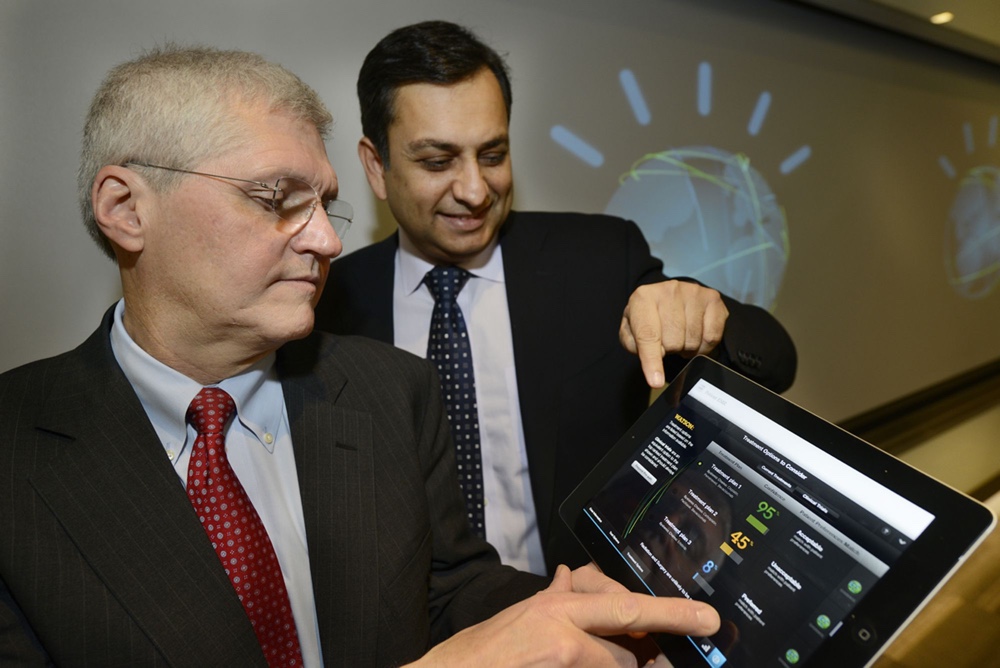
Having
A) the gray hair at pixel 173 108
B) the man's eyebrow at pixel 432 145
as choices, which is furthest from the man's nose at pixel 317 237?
the man's eyebrow at pixel 432 145

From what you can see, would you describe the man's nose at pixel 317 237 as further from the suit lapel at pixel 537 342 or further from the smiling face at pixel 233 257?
the suit lapel at pixel 537 342

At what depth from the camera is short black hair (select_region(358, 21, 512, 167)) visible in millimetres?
1645

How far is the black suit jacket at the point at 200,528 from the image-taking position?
0.92 metres

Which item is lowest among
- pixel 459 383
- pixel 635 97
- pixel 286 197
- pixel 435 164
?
pixel 459 383

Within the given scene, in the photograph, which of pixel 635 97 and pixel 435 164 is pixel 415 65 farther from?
pixel 635 97

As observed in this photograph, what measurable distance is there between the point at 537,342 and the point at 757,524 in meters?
1.03

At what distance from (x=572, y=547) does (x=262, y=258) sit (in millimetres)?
1156

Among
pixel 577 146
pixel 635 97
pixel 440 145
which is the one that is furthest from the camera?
pixel 635 97

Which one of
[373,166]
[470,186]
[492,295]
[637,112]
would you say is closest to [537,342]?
[492,295]

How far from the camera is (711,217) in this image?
3.11 m

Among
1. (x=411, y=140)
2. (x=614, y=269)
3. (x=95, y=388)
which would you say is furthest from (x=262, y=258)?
(x=614, y=269)

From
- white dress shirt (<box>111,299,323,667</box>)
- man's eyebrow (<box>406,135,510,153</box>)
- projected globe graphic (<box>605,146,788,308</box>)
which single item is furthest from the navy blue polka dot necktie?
projected globe graphic (<box>605,146,788,308</box>)

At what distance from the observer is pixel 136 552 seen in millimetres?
967

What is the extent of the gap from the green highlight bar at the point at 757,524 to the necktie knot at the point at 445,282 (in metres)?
1.12
